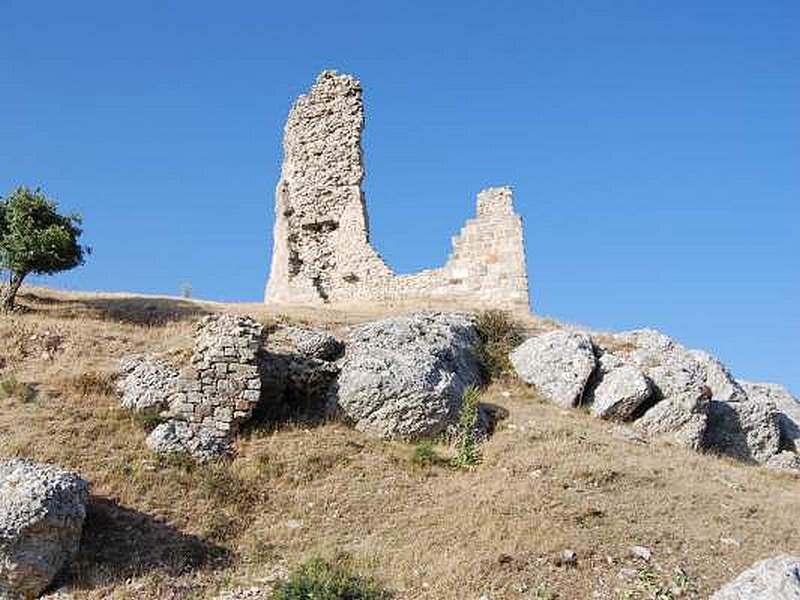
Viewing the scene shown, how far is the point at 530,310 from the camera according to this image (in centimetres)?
2311

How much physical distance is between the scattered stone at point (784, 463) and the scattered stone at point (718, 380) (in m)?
1.62

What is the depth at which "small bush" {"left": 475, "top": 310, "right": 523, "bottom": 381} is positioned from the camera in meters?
18.7

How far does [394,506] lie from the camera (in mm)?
12094

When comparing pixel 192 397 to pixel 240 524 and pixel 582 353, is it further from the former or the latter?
pixel 582 353

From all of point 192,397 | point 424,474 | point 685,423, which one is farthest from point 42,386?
point 685,423

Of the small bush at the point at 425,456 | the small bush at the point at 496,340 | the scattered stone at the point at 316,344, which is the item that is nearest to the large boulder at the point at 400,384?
the scattered stone at the point at 316,344

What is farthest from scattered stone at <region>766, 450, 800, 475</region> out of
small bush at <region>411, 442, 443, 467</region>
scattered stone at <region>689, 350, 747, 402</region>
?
small bush at <region>411, 442, 443, 467</region>

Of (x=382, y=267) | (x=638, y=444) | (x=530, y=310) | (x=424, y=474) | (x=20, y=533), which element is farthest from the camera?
(x=382, y=267)

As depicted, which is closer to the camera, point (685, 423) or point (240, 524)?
point (240, 524)

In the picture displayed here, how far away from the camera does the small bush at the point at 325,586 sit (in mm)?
9312

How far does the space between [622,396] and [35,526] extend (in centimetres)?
1188

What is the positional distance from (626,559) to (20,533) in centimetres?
760

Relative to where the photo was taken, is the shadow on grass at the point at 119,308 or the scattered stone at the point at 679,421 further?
the shadow on grass at the point at 119,308

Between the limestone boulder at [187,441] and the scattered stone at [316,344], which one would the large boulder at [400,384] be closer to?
the scattered stone at [316,344]
